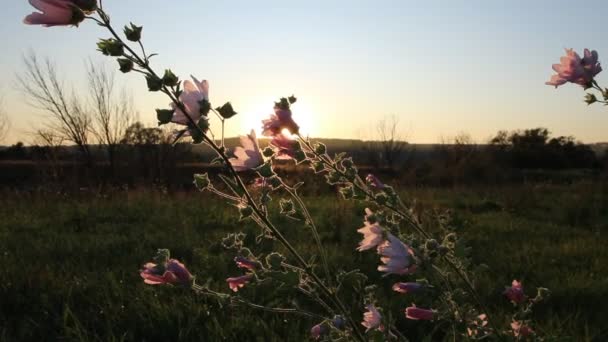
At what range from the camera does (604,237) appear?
5.79m

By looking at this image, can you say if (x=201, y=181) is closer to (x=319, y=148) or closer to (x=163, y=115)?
(x=163, y=115)

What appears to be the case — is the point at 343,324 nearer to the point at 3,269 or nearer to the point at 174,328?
the point at 174,328

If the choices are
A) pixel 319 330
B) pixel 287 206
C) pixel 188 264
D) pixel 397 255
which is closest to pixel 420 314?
pixel 319 330

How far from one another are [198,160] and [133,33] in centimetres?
2643

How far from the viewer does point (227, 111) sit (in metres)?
1.15

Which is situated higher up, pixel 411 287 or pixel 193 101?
pixel 193 101

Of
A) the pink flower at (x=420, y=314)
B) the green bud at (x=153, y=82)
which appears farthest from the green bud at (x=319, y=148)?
the pink flower at (x=420, y=314)

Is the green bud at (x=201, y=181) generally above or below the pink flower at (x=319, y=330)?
above

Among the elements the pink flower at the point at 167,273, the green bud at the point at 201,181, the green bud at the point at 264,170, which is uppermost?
the green bud at the point at 264,170

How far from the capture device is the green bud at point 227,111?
1146 mm

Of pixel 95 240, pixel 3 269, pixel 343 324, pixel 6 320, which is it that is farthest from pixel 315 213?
pixel 343 324

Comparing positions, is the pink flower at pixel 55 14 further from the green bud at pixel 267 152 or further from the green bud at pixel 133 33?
the green bud at pixel 267 152

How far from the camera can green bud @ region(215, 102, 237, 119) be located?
1146 millimetres

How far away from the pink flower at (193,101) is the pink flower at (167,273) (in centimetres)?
36
